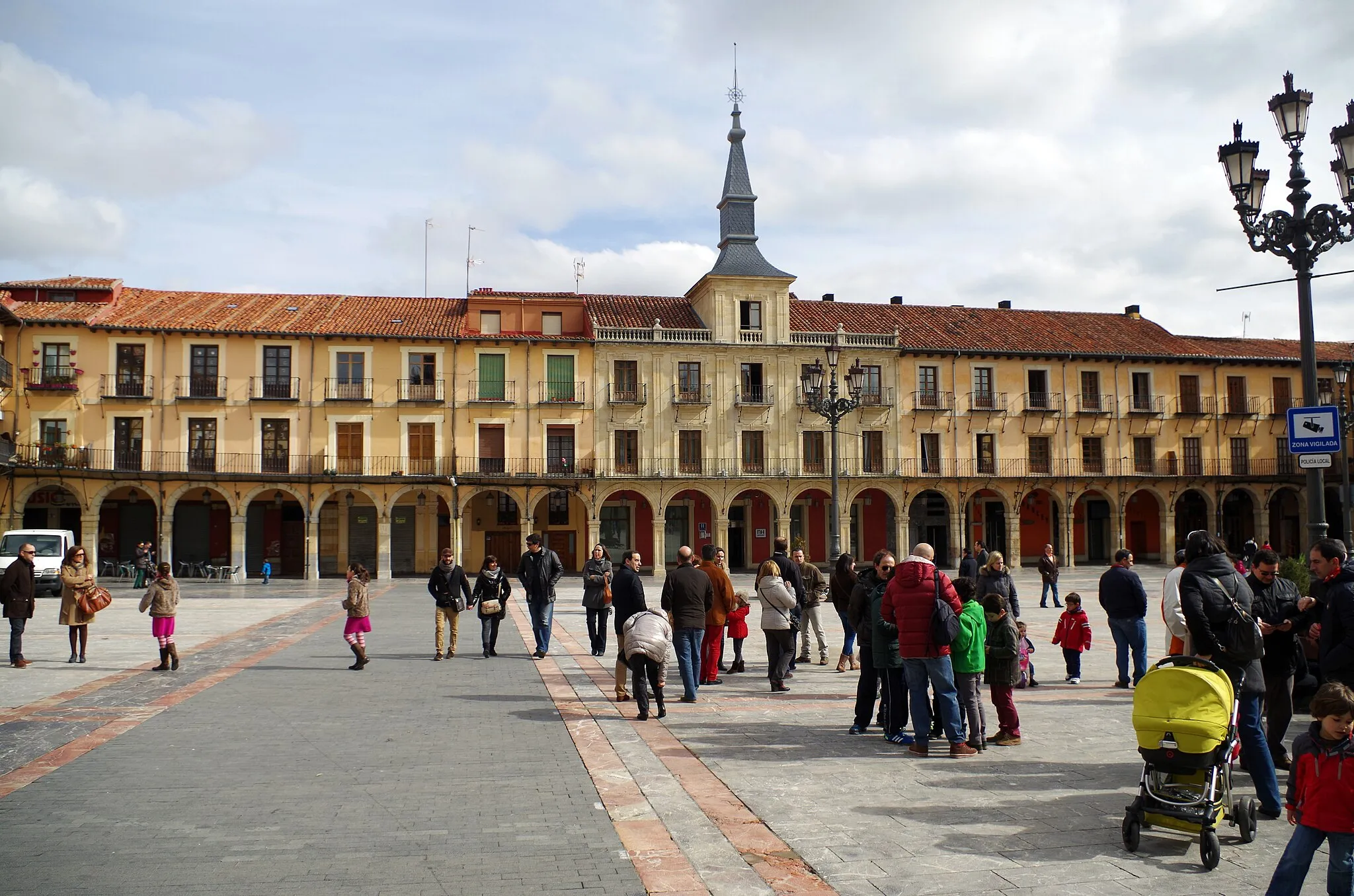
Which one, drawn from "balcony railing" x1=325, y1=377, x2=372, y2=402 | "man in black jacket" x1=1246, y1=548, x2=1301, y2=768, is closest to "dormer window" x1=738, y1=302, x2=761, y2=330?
"balcony railing" x1=325, y1=377, x2=372, y2=402

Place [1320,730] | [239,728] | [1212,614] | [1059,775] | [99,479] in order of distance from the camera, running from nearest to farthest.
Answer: [1320,730], [1212,614], [1059,775], [239,728], [99,479]

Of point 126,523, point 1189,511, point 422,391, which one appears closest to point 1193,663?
point 422,391

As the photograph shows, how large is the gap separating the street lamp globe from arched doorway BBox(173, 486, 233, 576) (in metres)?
37.5

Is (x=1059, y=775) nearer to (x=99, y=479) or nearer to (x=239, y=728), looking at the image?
(x=239, y=728)

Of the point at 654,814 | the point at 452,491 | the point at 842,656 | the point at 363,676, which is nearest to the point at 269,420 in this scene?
the point at 452,491

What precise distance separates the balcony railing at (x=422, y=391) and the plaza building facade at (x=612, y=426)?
0.28 feet

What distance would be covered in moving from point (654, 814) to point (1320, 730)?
360 cm

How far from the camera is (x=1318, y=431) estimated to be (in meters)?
9.27

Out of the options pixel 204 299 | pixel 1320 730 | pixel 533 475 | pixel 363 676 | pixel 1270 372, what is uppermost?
pixel 204 299

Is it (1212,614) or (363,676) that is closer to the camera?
(1212,614)

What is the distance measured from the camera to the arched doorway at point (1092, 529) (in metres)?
46.2

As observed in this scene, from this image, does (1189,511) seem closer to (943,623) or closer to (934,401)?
(934,401)

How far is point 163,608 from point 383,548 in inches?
1012

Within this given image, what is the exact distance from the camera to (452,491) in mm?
38469
